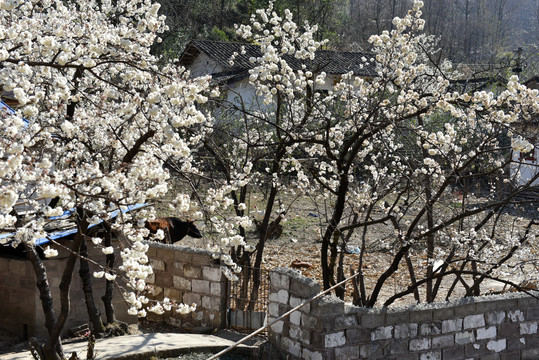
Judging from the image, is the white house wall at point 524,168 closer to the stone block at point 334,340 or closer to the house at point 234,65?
the stone block at point 334,340

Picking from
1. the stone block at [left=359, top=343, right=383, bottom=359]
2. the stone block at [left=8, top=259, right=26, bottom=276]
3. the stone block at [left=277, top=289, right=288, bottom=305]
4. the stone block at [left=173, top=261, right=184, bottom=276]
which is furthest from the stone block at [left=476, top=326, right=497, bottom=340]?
the stone block at [left=8, top=259, right=26, bottom=276]

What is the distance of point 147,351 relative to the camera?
699 centimetres

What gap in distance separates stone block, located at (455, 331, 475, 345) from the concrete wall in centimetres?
468

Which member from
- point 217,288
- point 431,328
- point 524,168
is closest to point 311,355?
point 431,328

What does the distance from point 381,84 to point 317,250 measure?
23.6 ft

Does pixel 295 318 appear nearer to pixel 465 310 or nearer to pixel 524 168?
pixel 465 310

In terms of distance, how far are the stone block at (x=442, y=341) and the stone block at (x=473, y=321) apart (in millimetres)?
244

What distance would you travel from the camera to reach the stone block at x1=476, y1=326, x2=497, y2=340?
7.38 metres

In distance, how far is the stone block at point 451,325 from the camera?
7098 millimetres

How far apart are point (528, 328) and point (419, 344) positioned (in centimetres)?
174

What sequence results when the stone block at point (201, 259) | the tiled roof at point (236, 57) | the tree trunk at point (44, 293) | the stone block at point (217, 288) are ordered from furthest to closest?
the tiled roof at point (236, 57) < the stone block at point (201, 259) < the stone block at point (217, 288) < the tree trunk at point (44, 293)

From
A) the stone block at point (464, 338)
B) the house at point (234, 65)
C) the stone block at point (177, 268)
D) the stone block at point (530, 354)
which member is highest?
the house at point (234, 65)

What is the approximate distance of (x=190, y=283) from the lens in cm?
875

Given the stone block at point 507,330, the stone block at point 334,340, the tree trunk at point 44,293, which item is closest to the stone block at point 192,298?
the tree trunk at point 44,293
